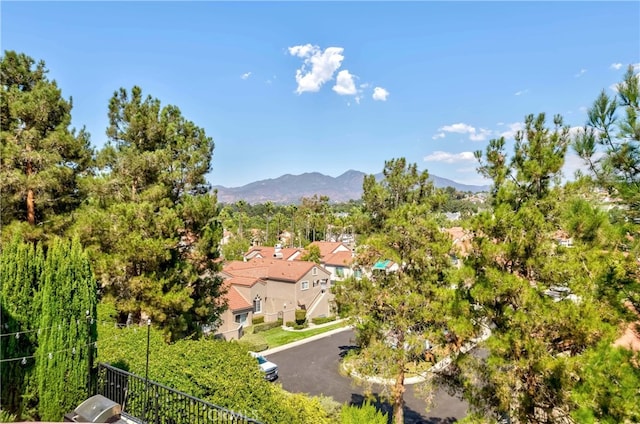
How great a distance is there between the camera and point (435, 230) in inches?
513

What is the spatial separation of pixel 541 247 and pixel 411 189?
7602 millimetres

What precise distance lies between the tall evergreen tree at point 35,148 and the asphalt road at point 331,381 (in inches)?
545

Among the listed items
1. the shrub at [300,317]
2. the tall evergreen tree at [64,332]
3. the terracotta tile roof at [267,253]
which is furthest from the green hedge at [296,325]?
the tall evergreen tree at [64,332]

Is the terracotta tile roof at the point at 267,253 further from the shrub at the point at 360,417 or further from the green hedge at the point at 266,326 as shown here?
the shrub at the point at 360,417

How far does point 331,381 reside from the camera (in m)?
22.1

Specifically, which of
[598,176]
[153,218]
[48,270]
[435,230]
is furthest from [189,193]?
[598,176]

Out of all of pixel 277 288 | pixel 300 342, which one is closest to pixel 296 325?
pixel 277 288

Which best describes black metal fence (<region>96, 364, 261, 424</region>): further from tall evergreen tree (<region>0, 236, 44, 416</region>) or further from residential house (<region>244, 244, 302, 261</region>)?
residential house (<region>244, 244, 302, 261</region>)

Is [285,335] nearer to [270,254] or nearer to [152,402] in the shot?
[270,254]

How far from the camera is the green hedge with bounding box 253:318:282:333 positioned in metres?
32.6

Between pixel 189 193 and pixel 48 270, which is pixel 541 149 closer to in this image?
pixel 48 270

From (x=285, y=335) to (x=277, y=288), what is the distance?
6.24 metres

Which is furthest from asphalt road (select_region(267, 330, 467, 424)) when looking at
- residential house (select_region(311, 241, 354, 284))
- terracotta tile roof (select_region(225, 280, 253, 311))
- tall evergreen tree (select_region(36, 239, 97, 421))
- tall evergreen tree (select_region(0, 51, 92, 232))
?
residential house (select_region(311, 241, 354, 284))

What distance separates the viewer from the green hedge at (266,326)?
32562mm
